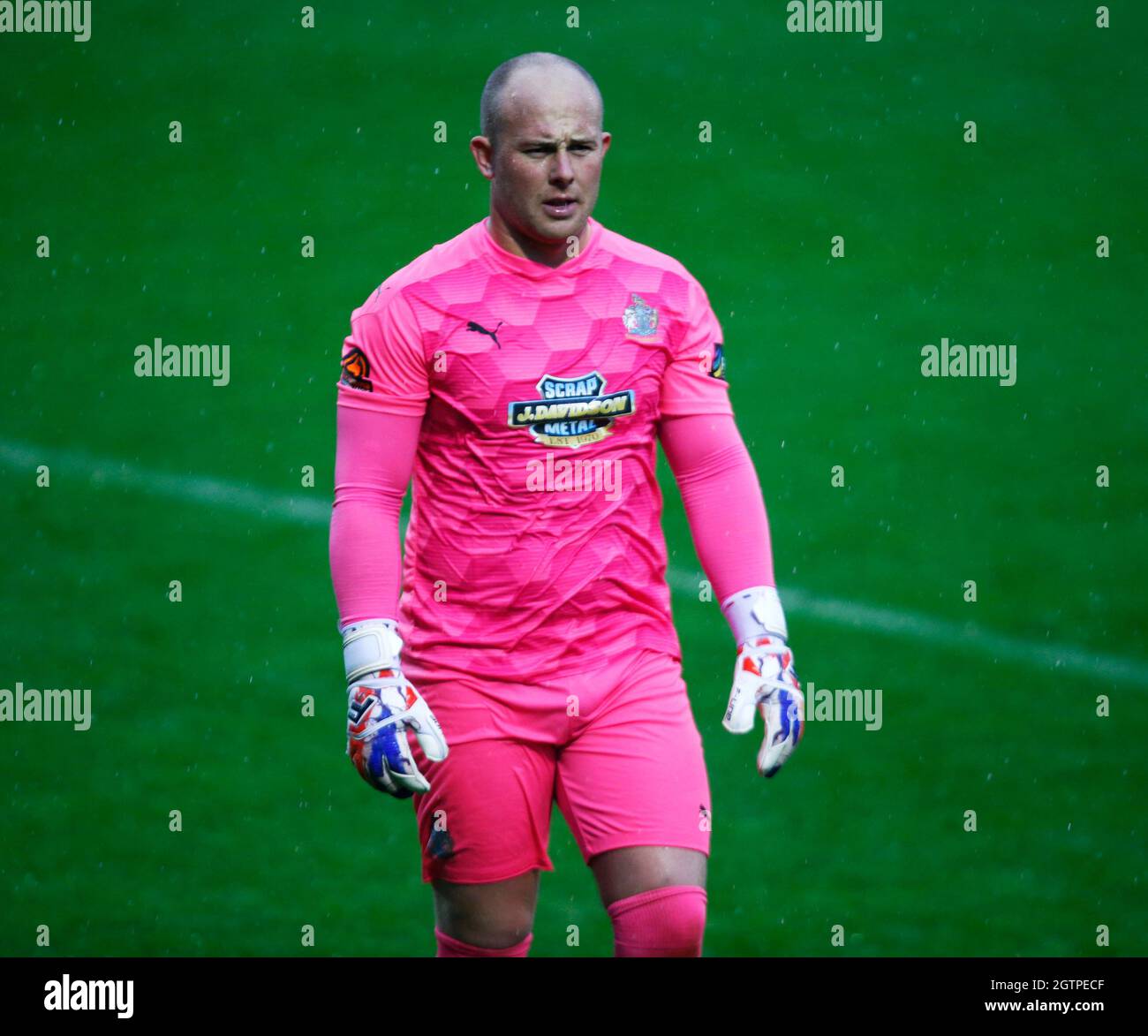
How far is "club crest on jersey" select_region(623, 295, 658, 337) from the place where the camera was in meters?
5.21

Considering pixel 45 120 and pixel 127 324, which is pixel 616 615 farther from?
pixel 45 120

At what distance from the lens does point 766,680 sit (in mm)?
5219

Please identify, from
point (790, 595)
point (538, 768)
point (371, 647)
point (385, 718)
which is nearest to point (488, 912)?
point (538, 768)

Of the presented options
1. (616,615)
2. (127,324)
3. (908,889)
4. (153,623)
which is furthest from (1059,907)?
(127,324)

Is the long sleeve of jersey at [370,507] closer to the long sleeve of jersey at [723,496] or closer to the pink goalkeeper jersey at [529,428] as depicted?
the pink goalkeeper jersey at [529,428]

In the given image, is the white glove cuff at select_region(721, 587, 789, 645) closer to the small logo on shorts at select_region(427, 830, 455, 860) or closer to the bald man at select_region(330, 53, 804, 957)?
the bald man at select_region(330, 53, 804, 957)

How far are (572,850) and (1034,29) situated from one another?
789 centimetres

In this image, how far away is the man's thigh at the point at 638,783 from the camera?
16.6 feet

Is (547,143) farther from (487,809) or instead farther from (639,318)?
(487,809)

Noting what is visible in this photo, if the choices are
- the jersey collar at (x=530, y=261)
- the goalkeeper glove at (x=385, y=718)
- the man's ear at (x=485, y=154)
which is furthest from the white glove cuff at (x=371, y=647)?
the man's ear at (x=485, y=154)

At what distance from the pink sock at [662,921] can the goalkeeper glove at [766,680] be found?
39cm

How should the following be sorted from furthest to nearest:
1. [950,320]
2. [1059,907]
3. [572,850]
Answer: [950,320] < [572,850] < [1059,907]

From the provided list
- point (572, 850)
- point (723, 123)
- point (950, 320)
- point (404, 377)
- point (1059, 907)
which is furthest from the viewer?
point (723, 123)

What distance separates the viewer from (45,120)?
1291 cm
